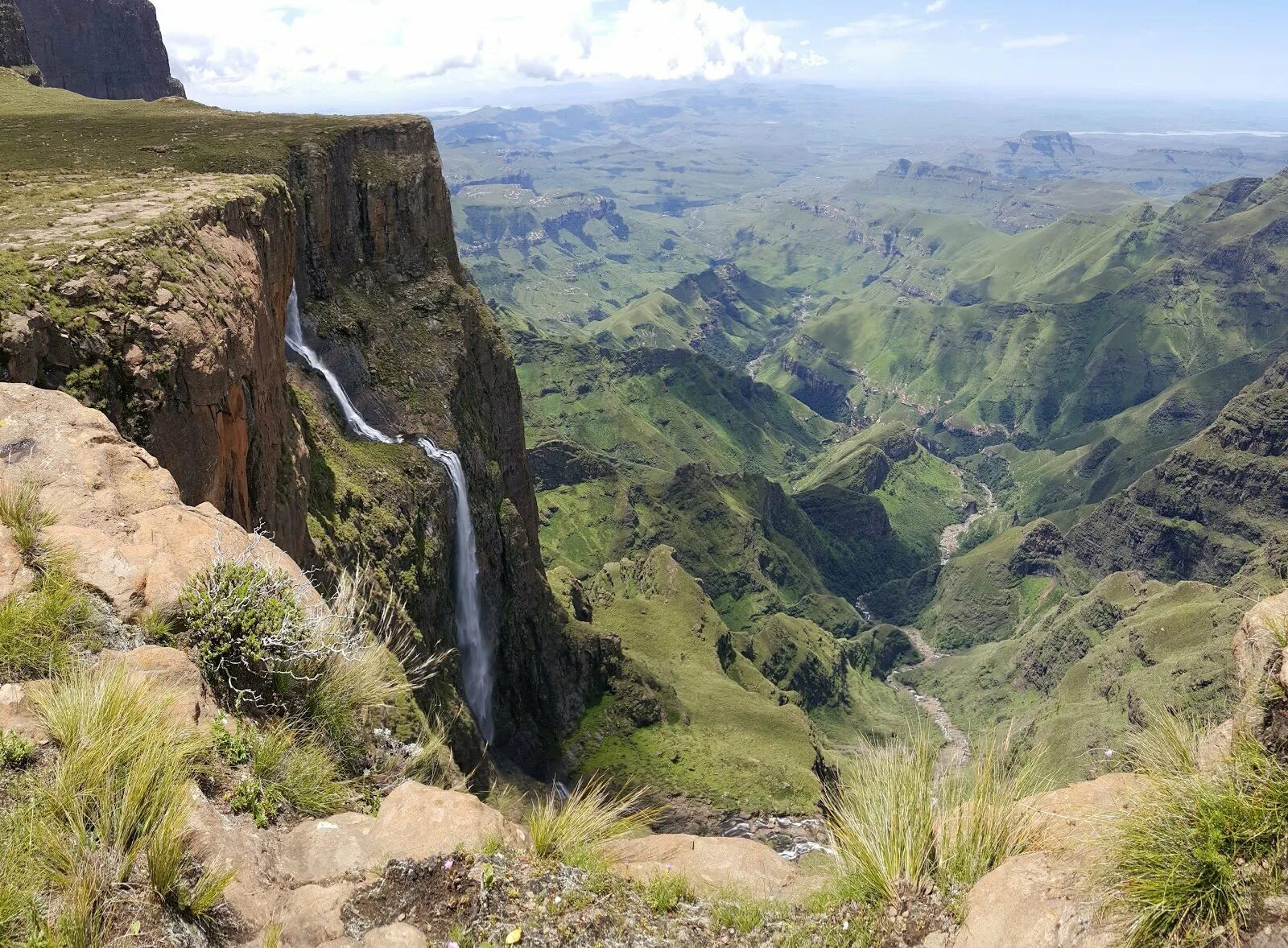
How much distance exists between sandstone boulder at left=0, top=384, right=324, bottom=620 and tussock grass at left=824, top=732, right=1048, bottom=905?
7908 mm

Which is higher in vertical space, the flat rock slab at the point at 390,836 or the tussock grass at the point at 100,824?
the tussock grass at the point at 100,824

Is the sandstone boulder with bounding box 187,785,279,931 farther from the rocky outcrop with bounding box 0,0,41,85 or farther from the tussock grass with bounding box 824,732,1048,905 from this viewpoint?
the rocky outcrop with bounding box 0,0,41,85

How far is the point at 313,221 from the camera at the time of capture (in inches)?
1736

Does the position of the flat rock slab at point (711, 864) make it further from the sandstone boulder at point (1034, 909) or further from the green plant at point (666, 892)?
the sandstone boulder at point (1034, 909)

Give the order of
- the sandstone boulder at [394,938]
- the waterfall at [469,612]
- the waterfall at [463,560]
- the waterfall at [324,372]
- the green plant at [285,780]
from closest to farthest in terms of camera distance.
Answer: the sandstone boulder at [394,938], the green plant at [285,780], the waterfall at [324,372], the waterfall at [463,560], the waterfall at [469,612]

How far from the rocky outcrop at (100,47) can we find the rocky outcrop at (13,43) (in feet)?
64.9

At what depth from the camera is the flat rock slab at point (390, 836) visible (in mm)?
8055

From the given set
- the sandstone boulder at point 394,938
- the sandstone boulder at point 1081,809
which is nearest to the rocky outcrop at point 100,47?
the sandstone boulder at point 394,938

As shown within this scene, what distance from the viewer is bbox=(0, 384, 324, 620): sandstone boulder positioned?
33.0ft

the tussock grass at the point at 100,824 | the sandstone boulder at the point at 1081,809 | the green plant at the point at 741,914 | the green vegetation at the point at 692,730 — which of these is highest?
the tussock grass at the point at 100,824

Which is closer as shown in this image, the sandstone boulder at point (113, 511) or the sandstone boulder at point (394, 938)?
the sandstone boulder at point (394, 938)

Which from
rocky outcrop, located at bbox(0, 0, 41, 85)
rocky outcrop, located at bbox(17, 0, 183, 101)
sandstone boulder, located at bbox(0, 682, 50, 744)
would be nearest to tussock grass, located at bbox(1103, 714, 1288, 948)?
sandstone boulder, located at bbox(0, 682, 50, 744)

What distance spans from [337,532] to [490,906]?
2805cm

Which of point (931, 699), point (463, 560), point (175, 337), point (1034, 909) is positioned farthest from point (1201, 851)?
point (931, 699)
